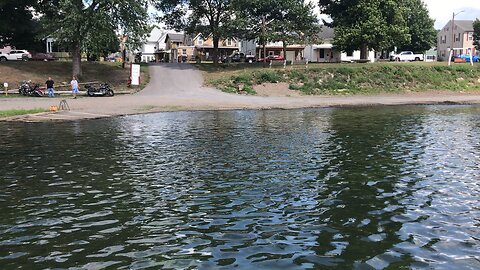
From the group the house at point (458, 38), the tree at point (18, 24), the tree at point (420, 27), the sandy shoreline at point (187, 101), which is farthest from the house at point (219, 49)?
the sandy shoreline at point (187, 101)

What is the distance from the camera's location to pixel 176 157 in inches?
650

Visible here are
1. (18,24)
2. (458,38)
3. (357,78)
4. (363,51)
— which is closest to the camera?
(357,78)

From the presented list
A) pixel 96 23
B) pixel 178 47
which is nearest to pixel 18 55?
pixel 96 23

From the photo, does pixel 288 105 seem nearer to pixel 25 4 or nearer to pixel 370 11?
pixel 370 11

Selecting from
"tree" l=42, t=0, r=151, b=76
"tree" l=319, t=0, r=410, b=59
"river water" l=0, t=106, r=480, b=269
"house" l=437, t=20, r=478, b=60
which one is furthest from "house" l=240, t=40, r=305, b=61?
"river water" l=0, t=106, r=480, b=269

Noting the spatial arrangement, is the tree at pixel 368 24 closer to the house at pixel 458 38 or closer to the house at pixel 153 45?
the house at pixel 458 38

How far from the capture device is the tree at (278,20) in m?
59.9

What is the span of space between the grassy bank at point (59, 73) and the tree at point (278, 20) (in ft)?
50.1

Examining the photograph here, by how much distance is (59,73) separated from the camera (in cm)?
5103

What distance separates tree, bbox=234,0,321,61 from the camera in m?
59.9

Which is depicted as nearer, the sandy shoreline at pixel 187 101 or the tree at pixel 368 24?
the sandy shoreline at pixel 187 101

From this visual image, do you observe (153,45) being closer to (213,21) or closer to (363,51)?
(213,21)

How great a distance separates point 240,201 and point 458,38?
11601cm

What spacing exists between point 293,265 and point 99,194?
6117 mm
